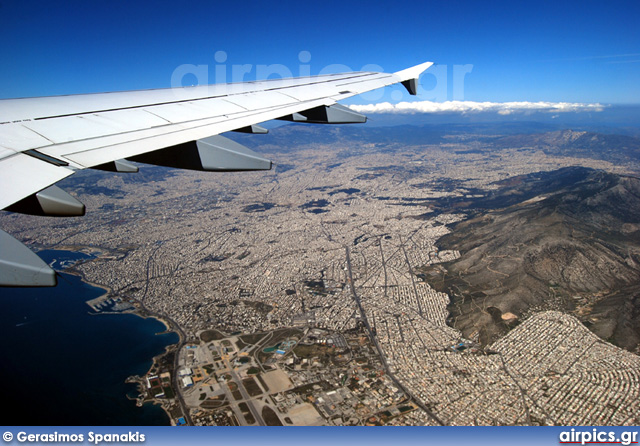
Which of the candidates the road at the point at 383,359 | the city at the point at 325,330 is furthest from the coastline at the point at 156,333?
the road at the point at 383,359

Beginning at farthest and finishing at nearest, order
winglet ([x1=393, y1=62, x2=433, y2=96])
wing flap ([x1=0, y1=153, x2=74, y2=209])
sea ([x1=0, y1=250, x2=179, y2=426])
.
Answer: sea ([x1=0, y1=250, x2=179, y2=426]) < winglet ([x1=393, y1=62, x2=433, y2=96]) < wing flap ([x1=0, y1=153, x2=74, y2=209])

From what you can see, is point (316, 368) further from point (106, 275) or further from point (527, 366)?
point (106, 275)

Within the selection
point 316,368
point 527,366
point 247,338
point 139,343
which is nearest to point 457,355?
point 527,366

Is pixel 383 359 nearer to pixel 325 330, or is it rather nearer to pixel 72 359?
pixel 325 330

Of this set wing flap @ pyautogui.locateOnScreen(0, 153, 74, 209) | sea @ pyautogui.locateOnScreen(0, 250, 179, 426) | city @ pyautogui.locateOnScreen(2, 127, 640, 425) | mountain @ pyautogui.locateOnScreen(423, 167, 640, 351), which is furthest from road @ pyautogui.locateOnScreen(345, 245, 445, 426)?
wing flap @ pyautogui.locateOnScreen(0, 153, 74, 209)

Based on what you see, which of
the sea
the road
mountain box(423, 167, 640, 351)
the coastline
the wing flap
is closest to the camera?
the wing flap

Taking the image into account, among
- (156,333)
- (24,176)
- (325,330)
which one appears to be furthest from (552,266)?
(24,176)

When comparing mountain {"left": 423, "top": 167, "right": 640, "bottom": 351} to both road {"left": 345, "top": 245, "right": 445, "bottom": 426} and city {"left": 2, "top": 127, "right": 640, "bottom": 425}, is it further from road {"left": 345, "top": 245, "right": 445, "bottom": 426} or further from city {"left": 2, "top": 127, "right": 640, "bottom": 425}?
road {"left": 345, "top": 245, "right": 445, "bottom": 426}
